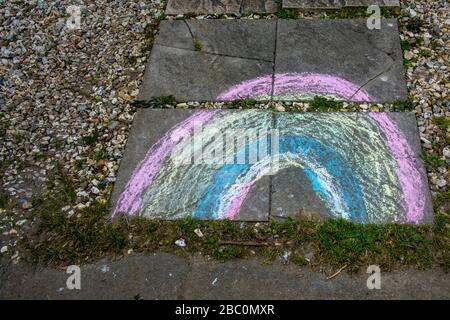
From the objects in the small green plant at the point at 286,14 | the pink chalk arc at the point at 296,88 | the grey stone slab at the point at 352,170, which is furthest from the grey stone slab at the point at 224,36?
the grey stone slab at the point at 352,170

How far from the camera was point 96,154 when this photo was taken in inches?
157

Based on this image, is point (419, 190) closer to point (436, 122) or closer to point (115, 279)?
point (436, 122)

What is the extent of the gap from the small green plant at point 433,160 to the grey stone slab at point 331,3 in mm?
1898

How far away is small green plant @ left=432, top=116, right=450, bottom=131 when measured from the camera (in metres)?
3.87

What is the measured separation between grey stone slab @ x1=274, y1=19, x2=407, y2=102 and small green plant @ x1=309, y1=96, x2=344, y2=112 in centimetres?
9

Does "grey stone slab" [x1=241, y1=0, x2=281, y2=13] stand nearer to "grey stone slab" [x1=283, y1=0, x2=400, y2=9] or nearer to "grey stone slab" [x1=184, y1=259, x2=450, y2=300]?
"grey stone slab" [x1=283, y1=0, x2=400, y2=9]

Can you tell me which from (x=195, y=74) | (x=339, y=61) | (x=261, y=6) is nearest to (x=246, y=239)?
(x=195, y=74)

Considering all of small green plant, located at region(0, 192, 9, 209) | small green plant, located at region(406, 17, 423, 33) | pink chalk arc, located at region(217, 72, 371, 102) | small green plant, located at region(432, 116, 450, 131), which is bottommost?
small green plant, located at region(0, 192, 9, 209)

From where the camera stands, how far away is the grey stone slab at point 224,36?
181 inches

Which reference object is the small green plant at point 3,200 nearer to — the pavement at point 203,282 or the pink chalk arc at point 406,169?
the pavement at point 203,282

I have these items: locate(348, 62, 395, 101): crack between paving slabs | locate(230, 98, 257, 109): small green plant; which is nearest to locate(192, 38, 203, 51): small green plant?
locate(230, 98, 257, 109): small green plant

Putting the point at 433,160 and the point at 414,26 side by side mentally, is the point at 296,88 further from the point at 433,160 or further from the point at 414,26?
the point at 414,26
